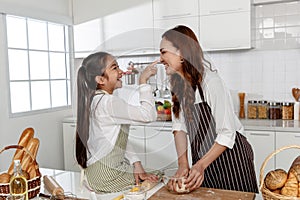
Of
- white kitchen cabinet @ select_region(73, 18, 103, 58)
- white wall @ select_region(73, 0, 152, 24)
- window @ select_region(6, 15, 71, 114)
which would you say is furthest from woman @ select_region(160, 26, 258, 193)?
window @ select_region(6, 15, 71, 114)

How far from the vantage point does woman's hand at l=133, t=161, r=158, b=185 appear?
4.50 feet

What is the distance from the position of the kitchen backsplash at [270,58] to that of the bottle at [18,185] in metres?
2.13

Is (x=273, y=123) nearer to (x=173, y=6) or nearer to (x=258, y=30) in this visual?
(x=258, y=30)

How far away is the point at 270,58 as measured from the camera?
3.04 m

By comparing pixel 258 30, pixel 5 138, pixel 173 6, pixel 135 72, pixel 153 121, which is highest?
pixel 173 6

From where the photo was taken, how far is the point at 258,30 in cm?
305

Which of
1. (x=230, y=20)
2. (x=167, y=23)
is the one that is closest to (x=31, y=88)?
(x=167, y=23)

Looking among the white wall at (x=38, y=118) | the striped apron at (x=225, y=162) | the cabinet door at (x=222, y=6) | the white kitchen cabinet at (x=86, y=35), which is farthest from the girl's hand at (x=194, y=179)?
the white wall at (x=38, y=118)

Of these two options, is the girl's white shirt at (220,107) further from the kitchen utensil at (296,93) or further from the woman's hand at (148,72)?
the kitchen utensil at (296,93)

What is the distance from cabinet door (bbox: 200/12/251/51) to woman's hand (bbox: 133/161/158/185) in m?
1.78

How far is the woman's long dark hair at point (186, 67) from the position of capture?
4.42 ft

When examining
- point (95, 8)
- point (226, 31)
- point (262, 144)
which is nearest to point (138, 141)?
point (262, 144)

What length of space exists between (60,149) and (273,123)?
198 cm

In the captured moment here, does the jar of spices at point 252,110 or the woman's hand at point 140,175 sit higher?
the jar of spices at point 252,110
